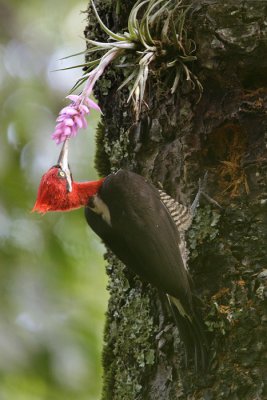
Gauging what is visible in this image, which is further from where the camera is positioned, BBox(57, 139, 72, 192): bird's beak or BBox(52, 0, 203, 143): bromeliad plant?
BBox(52, 0, 203, 143): bromeliad plant

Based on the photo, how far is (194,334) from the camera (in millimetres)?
3039

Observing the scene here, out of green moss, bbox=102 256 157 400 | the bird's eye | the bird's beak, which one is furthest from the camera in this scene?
green moss, bbox=102 256 157 400

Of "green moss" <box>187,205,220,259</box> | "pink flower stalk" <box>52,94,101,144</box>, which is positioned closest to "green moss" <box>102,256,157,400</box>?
"green moss" <box>187,205,220,259</box>

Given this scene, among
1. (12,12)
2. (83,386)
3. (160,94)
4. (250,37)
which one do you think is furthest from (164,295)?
(12,12)

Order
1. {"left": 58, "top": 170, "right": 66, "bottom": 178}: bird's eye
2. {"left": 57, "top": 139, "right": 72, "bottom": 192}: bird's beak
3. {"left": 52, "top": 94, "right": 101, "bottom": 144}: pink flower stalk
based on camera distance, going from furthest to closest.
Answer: {"left": 58, "top": 170, "right": 66, "bottom": 178}: bird's eye, {"left": 57, "top": 139, "right": 72, "bottom": 192}: bird's beak, {"left": 52, "top": 94, "right": 101, "bottom": 144}: pink flower stalk

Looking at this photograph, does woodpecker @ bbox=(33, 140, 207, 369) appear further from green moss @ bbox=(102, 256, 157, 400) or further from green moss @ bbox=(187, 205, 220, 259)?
green moss @ bbox=(102, 256, 157, 400)

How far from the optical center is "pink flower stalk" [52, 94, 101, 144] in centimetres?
280

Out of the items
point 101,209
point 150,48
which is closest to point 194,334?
point 101,209

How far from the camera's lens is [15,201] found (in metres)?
4.70

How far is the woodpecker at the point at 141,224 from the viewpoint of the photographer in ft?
10.1

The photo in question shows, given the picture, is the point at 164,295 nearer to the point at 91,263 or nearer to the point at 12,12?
the point at 91,263

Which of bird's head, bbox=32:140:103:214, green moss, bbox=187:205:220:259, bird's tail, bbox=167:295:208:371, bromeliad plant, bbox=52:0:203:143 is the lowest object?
bird's tail, bbox=167:295:208:371

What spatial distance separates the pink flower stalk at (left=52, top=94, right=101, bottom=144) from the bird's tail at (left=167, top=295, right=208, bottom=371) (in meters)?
0.82

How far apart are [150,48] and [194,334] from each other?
1227 mm
